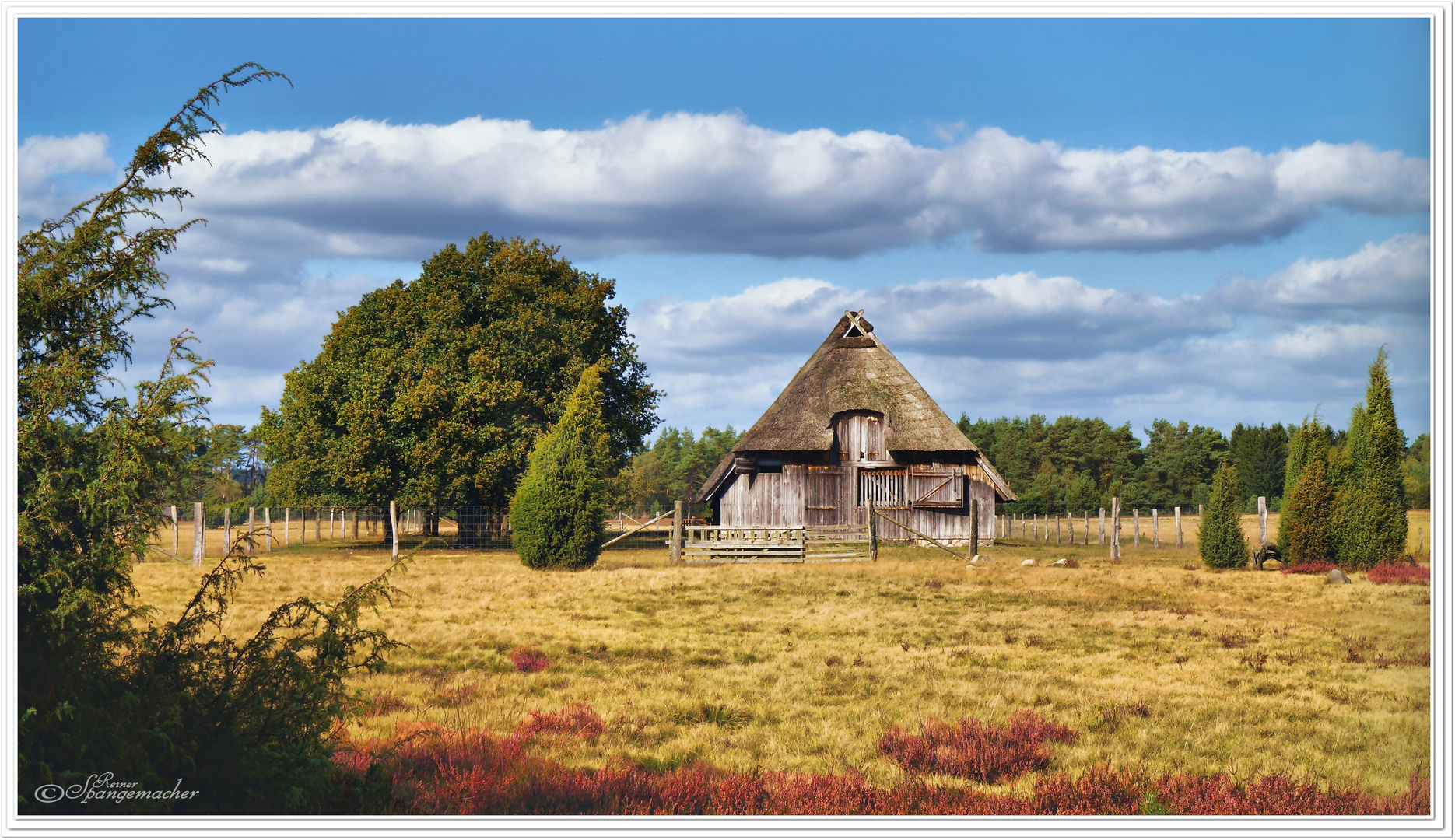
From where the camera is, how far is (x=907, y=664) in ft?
35.5

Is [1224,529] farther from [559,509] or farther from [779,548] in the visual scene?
[559,509]

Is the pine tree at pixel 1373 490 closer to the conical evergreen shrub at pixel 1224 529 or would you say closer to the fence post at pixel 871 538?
the conical evergreen shrub at pixel 1224 529

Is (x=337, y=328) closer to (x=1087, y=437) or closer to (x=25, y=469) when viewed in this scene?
(x=25, y=469)

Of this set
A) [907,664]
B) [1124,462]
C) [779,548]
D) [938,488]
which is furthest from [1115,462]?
[907,664]

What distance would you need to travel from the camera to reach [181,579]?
2006 centimetres

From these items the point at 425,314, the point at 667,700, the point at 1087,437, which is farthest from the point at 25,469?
the point at 1087,437

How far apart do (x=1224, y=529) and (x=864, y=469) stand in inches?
393

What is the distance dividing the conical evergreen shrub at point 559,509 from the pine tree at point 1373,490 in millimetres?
16514

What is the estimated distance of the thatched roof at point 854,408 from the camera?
28.5 meters

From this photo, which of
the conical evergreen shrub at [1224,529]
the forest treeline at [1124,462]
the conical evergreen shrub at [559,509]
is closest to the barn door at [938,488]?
the conical evergreen shrub at [1224,529]

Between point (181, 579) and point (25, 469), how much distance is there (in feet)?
57.9

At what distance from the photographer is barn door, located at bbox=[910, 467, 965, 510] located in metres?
28.7

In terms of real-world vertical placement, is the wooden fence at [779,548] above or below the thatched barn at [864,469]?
below

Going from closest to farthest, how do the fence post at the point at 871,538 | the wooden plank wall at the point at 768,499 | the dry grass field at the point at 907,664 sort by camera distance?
the dry grass field at the point at 907,664, the fence post at the point at 871,538, the wooden plank wall at the point at 768,499
